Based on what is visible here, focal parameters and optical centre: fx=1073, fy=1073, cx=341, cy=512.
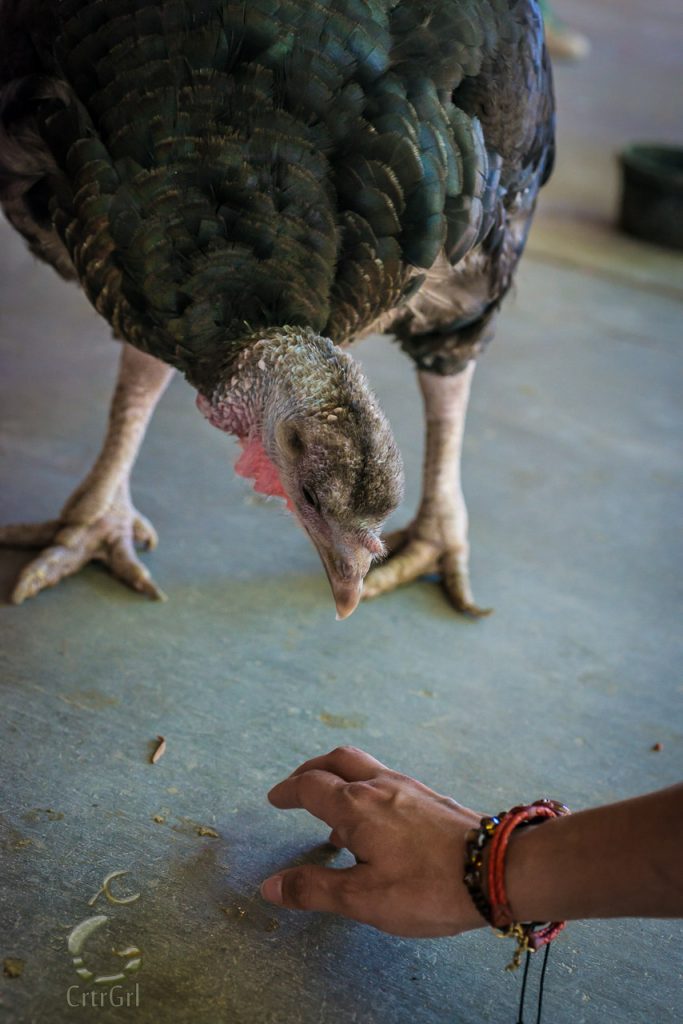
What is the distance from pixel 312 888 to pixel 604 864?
46 centimetres

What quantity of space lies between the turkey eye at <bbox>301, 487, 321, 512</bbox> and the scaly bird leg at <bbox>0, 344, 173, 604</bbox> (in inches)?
30.6

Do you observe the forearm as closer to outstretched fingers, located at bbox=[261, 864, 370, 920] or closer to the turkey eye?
outstretched fingers, located at bbox=[261, 864, 370, 920]

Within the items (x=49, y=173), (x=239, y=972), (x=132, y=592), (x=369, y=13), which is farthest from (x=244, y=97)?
(x=239, y=972)

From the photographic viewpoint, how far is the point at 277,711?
7.17ft

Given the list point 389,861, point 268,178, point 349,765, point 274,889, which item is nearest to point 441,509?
point 268,178

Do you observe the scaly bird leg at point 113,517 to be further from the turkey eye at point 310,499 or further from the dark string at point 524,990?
the dark string at point 524,990

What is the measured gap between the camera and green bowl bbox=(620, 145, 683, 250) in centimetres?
569

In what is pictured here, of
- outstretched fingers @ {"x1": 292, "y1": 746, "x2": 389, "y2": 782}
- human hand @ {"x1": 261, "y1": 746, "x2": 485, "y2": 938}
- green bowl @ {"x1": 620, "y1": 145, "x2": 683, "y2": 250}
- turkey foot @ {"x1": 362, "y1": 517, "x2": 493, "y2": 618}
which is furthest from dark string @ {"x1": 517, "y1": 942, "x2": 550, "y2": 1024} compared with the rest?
green bowl @ {"x1": 620, "y1": 145, "x2": 683, "y2": 250}

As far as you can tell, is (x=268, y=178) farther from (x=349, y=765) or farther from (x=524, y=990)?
(x=524, y=990)

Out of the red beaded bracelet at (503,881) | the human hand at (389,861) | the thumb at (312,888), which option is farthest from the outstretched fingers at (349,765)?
the red beaded bracelet at (503,881)

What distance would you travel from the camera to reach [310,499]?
186 centimetres

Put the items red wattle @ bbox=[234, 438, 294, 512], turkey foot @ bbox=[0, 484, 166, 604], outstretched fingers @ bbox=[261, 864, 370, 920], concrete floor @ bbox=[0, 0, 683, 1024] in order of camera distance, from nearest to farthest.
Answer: outstretched fingers @ bbox=[261, 864, 370, 920], concrete floor @ bbox=[0, 0, 683, 1024], red wattle @ bbox=[234, 438, 294, 512], turkey foot @ bbox=[0, 484, 166, 604]

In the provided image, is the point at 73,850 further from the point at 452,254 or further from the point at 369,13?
the point at 369,13

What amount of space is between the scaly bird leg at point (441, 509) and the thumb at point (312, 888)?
1.17 meters
